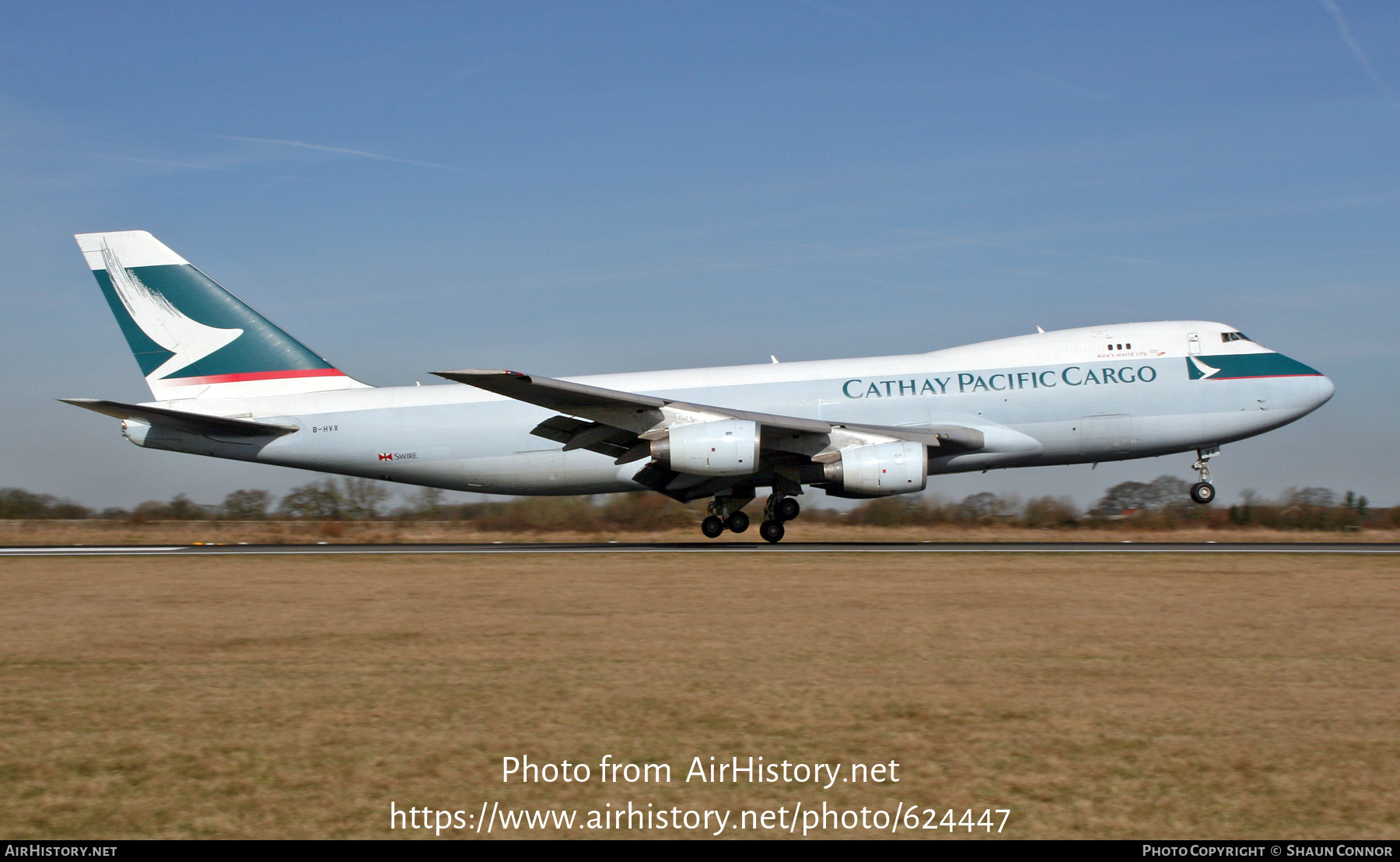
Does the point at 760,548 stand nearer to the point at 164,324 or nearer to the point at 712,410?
the point at 712,410

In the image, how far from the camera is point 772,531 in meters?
24.1

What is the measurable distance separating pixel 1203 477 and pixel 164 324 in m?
25.4

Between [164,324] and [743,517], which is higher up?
[164,324]

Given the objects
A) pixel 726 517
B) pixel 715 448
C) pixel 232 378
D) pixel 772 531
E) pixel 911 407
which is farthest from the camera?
pixel 232 378

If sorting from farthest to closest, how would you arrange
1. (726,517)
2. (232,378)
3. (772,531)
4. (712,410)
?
(232,378)
(726,517)
(772,531)
(712,410)

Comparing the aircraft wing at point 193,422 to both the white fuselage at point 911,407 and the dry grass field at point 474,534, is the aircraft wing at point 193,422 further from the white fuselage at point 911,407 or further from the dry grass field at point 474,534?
the dry grass field at point 474,534

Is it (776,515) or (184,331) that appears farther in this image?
(184,331)

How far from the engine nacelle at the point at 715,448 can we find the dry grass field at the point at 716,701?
21.1 feet

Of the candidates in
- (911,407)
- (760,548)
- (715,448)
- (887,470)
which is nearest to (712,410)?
(715,448)

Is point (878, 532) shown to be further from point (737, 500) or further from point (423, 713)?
point (423, 713)

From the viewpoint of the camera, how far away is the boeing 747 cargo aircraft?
21859 millimetres

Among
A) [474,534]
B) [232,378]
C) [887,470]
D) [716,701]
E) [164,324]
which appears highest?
[164,324]
